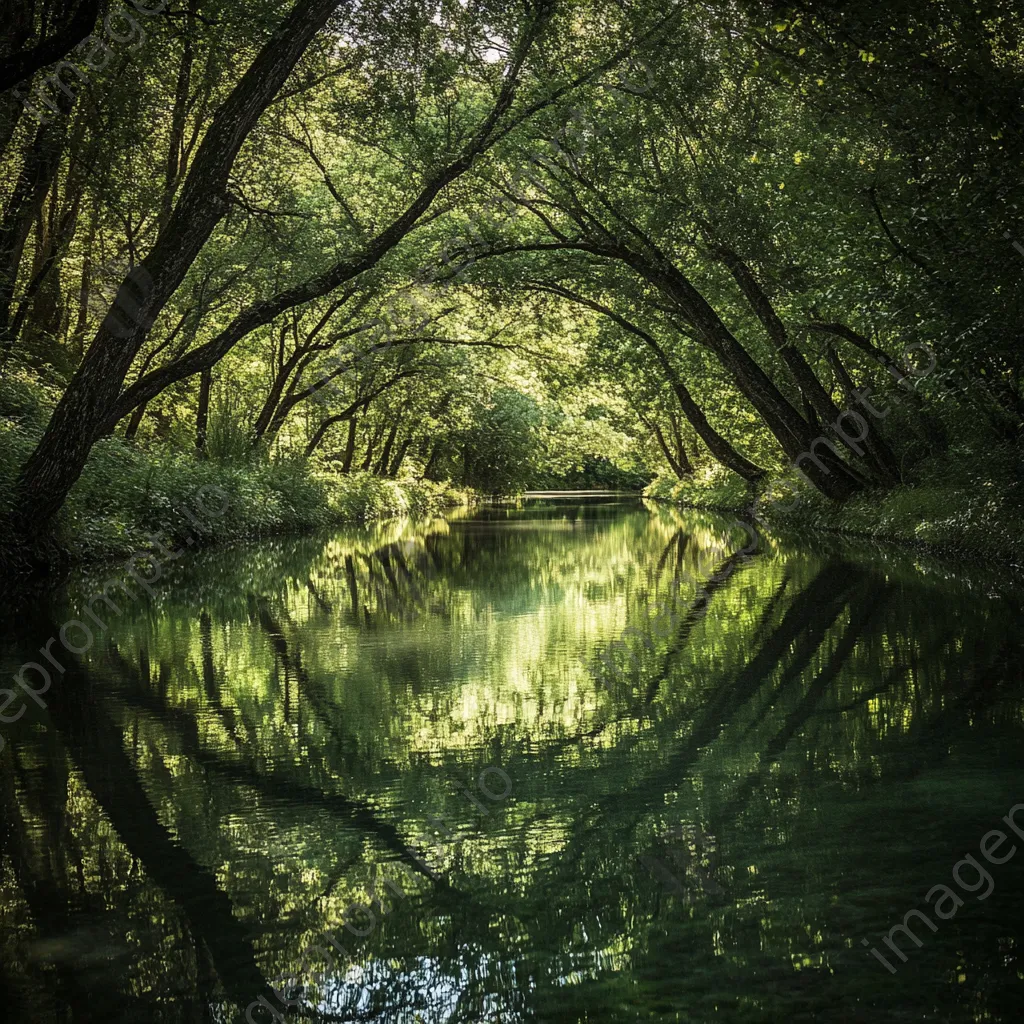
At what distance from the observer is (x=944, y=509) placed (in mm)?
18672

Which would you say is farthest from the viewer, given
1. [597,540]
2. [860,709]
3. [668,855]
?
[597,540]

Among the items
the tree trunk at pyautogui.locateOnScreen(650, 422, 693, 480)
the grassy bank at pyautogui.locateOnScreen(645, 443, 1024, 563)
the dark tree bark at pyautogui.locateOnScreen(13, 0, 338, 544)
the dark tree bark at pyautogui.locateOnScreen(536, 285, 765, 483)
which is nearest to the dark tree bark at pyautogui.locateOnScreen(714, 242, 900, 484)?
the grassy bank at pyautogui.locateOnScreen(645, 443, 1024, 563)

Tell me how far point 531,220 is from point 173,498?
374 inches

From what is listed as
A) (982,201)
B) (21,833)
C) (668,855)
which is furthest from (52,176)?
(668,855)

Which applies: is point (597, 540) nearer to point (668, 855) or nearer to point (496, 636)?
point (496, 636)

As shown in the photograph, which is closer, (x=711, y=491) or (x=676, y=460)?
(x=711, y=491)

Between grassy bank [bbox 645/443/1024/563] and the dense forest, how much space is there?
0.08m

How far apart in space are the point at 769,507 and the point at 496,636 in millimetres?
24561

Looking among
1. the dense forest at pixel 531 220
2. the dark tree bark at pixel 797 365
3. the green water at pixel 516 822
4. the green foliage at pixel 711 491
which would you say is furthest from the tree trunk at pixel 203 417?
the green water at pixel 516 822

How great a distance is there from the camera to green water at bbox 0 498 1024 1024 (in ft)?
10.4

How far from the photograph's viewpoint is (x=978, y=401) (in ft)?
48.2

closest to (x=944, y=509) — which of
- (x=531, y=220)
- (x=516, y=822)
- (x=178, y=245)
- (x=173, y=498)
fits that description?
(x=531, y=220)

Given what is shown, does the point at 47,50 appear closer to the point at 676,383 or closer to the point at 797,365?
the point at 797,365

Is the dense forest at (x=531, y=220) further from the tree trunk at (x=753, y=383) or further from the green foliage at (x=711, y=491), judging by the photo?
the green foliage at (x=711, y=491)
